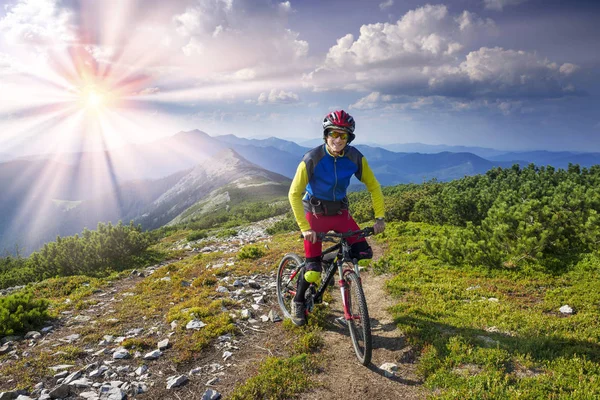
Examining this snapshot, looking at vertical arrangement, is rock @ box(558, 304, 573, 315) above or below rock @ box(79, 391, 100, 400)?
above

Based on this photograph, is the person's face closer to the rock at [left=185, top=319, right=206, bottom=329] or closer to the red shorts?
the red shorts

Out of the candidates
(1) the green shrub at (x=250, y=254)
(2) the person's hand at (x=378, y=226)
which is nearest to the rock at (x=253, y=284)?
(1) the green shrub at (x=250, y=254)

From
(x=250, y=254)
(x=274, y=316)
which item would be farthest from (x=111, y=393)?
(x=250, y=254)

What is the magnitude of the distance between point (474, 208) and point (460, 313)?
558 inches

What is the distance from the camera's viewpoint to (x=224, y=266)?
1428 centimetres

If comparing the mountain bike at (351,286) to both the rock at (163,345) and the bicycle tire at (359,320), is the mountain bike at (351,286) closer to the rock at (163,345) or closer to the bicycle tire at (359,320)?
the bicycle tire at (359,320)

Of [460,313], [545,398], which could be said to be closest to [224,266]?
[460,313]

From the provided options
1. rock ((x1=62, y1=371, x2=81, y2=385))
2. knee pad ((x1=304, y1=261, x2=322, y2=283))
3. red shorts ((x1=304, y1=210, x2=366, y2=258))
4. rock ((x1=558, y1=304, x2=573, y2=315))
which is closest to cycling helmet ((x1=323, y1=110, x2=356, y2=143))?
red shorts ((x1=304, y1=210, x2=366, y2=258))

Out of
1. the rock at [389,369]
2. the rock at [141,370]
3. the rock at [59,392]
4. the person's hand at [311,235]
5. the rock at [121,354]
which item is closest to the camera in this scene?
the rock at [59,392]

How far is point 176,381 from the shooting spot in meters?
6.22

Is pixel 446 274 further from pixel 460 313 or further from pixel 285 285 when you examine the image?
pixel 285 285

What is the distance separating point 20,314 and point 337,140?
1011 cm

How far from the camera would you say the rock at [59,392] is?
570cm

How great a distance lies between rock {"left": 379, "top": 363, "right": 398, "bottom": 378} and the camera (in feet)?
20.2
